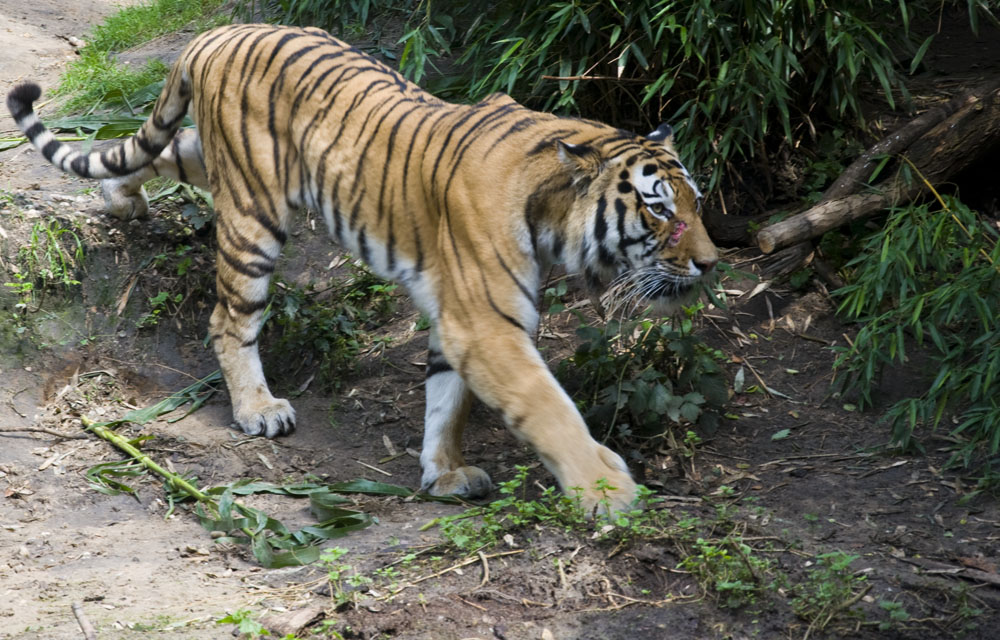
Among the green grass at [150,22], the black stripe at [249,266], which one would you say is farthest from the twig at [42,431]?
the green grass at [150,22]

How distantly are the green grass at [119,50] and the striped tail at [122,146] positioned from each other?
145 centimetres

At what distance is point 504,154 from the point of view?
353 centimetres

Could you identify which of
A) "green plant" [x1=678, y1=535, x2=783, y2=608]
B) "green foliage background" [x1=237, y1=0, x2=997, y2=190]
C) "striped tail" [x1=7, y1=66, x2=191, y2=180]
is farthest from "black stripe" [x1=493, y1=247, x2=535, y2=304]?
"striped tail" [x1=7, y1=66, x2=191, y2=180]

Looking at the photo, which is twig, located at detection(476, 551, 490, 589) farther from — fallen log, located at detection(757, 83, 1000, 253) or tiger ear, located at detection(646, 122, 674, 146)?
fallen log, located at detection(757, 83, 1000, 253)

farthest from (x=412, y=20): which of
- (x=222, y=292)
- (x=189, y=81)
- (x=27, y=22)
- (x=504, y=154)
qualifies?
(x=27, y=22)

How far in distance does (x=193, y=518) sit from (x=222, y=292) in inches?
42.9

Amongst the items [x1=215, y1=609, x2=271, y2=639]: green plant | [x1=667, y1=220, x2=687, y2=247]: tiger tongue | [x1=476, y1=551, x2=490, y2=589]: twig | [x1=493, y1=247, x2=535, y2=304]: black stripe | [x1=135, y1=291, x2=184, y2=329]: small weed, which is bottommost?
[x1=135, y1=291, x2=184, y2=329]: small weed

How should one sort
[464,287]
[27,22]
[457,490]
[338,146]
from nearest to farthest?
1. [464,287]
2. [457,490]
3. [338,146]
4. [27,22]

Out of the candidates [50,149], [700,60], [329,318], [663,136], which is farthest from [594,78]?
[50,149]

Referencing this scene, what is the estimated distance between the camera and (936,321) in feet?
12.1

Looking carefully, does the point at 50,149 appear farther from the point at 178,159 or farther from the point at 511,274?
the point at 511,274

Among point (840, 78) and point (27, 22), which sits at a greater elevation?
point (840, 78)

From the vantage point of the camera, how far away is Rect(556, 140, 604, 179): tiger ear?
3.35 meters

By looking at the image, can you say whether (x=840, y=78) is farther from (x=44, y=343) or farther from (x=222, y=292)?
(x=44, y=343)
